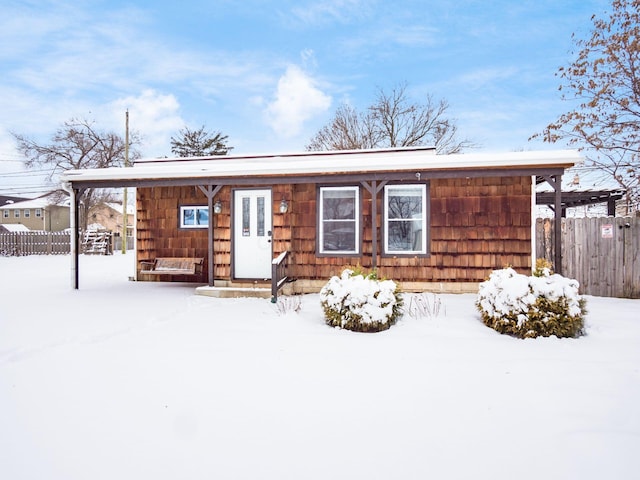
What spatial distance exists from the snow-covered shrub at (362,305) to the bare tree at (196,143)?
29.1m

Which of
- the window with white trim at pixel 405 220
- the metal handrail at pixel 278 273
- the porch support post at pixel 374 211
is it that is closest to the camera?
the metal handrail at pixel 278 273

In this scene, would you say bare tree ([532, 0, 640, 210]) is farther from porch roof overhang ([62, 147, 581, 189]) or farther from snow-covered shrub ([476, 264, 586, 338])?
snow-covered shrub ([476, 264, 586, 338])

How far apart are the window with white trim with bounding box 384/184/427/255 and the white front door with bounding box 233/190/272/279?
94.8 inches

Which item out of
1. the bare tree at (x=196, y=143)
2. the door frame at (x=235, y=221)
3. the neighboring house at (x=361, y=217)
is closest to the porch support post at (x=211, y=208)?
the neighboring house at (x=361, y=217)

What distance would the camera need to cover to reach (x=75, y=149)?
30.6 meters

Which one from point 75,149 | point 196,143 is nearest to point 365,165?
point 196,143

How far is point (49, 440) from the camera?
8.25 feet

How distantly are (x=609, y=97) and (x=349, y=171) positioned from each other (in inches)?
330

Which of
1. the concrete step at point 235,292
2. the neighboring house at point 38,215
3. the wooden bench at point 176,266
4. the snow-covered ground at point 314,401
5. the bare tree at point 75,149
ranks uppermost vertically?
the bare tree at point 75,149

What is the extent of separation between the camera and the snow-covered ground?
2.27 metres

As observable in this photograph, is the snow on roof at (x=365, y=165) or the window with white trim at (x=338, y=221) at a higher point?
the snow on roof at (x=365, y=165)

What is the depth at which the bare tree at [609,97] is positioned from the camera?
34.3ft

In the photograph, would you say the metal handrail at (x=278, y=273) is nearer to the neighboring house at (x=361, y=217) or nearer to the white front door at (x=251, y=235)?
the neighboring house at (x=361, y=217)

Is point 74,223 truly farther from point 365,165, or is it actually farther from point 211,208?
point 365,165
